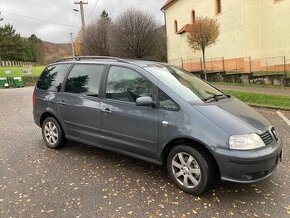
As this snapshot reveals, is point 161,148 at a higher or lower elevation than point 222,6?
lower

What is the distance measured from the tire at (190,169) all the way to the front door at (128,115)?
36 cm

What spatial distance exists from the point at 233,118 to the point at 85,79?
8.99ft

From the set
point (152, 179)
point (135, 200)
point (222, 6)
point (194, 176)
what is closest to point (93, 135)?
point (152, 179)

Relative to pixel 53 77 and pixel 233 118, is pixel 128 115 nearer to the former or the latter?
pixel 233 118

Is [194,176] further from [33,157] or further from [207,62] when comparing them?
[207,62]

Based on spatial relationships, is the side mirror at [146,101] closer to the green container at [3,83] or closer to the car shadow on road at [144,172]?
the car shadow on road at [144,172]

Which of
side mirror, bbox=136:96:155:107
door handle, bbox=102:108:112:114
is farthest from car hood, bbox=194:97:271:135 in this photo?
door handle, bbox=102:108:112:114

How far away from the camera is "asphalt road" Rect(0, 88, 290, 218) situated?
144 inches

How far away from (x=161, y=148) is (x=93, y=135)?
57.3 inches

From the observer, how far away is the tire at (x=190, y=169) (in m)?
3.87

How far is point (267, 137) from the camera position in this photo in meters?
3.92

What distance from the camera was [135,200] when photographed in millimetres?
3914

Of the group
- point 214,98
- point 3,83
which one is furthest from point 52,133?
point 3,83

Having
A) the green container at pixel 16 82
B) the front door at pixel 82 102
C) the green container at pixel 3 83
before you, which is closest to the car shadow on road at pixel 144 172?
the front door at pixel 82 102
